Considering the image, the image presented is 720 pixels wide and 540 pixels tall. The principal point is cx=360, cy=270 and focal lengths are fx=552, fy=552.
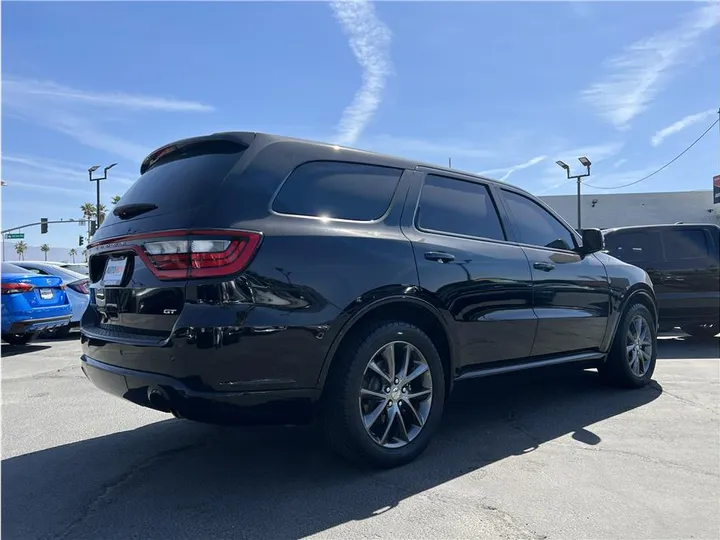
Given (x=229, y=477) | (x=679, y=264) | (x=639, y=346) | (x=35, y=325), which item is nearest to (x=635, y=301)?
(x=639, y=346)

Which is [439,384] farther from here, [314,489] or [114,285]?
[114,285]

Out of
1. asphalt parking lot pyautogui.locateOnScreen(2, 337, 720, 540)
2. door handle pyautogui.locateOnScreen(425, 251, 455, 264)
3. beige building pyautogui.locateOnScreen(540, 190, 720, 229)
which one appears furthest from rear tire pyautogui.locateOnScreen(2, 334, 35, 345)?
beige building pyautogui.locateOnScreen(540, 190, 720, 229)

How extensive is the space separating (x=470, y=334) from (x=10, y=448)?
3.16 metres

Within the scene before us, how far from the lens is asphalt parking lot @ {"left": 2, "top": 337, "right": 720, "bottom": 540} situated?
257 cm

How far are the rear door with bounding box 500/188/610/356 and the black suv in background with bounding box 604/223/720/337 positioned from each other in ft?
11.0

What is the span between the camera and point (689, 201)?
2934 centimetres

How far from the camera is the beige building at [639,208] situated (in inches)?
1145

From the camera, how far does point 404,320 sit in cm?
336

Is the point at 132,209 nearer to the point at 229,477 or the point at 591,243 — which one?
the point at 229,477

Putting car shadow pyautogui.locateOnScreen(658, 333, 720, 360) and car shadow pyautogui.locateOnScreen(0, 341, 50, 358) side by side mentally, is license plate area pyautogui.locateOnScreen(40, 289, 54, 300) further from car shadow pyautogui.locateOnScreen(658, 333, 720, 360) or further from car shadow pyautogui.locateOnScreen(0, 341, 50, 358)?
car shadow pyautogui.locateOnScreen(658, 333, 720, 360)

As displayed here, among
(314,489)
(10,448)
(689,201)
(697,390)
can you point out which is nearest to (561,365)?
(697,390)

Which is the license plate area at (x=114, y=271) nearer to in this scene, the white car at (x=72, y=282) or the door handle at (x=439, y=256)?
the door handle at (x=439, y=256)

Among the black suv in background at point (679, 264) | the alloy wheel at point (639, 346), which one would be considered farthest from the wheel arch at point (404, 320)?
the black suv in background at point (679, 264)

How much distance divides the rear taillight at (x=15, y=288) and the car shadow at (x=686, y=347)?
8.88 m
